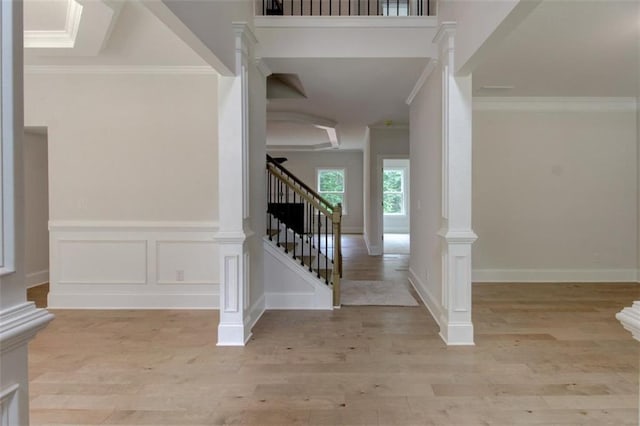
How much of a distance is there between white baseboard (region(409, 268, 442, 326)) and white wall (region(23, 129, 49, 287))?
512cm

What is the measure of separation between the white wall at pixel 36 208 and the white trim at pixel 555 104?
610 cm

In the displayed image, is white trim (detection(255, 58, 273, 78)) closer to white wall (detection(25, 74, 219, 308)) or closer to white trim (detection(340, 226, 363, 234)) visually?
white wall (detection(25, 74, 219, 308))

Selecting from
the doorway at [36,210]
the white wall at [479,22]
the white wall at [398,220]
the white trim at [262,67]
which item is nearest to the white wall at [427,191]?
the white wall at [479,22]

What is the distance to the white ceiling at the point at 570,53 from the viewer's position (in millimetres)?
2771

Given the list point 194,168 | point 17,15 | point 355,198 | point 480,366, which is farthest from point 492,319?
point 355,198

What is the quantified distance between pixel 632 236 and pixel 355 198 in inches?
297

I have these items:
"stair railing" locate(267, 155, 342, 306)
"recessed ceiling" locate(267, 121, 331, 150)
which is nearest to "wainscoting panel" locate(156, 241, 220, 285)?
"stair railing" locate(267, 155, 342, 306)

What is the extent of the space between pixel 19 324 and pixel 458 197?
2.92 m

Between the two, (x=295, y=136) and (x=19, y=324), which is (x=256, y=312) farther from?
(x=295, y=136)

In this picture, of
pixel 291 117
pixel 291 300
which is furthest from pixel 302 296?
pixel 291 117

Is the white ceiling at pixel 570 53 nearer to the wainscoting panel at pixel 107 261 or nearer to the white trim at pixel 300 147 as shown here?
the wainscoting panel at pixel 107 261

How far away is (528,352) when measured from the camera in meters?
2.89

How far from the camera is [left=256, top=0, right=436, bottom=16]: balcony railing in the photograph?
4094mm

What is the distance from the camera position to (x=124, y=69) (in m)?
4.02
